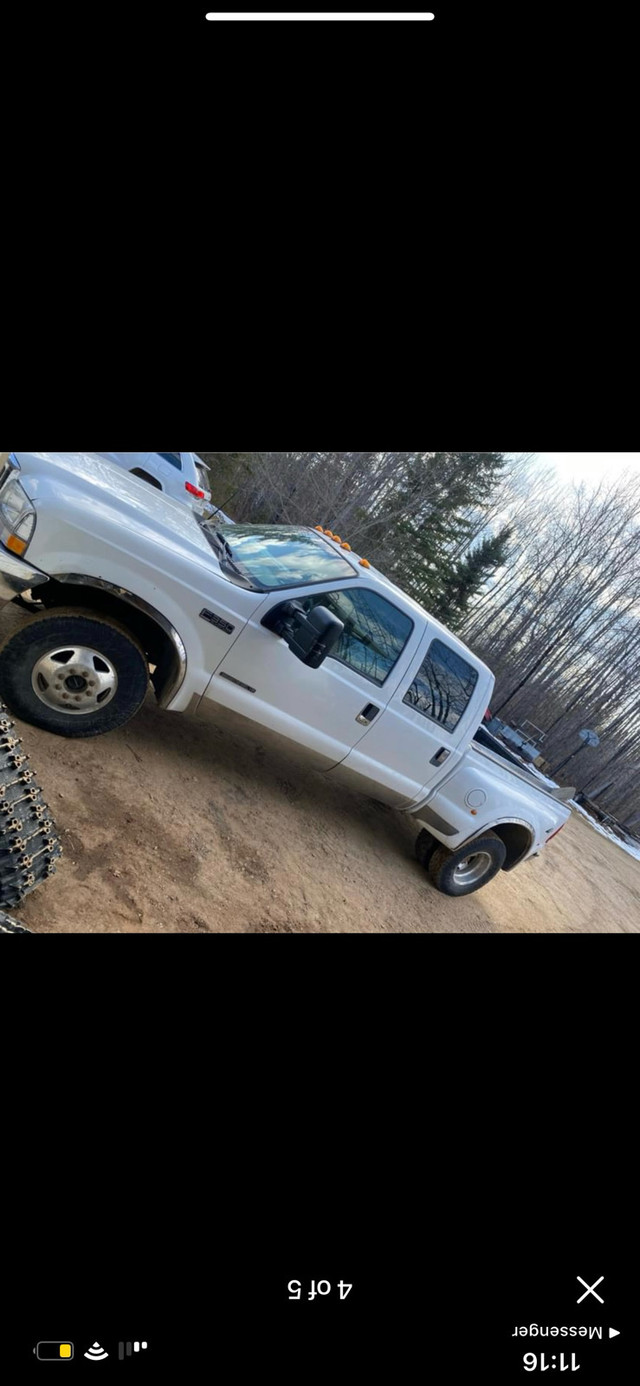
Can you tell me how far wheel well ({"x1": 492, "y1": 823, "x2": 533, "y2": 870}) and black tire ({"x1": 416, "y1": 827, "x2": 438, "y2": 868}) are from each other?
1.70ft

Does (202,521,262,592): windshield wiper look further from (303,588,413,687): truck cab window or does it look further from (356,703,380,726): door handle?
(356,703,380,726): door handle

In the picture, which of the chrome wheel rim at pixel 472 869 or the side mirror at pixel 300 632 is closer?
the side mirror at pixel 300 632

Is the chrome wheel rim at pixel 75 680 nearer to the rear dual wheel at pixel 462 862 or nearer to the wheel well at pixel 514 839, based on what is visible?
the rear dual wheel at pixel 462 862

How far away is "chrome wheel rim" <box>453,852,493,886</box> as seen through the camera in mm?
5130

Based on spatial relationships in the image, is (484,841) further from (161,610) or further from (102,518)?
(102,518)

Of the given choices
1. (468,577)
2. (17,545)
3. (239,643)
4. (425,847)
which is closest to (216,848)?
(239,643)

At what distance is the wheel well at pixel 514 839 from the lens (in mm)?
5105

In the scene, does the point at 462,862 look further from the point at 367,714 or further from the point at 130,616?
the point at 130,616

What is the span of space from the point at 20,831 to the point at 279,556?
243 centimetres

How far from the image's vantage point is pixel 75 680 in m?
3.30
